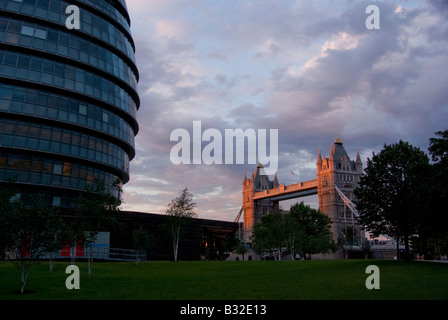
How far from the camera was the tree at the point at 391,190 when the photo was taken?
38.9m

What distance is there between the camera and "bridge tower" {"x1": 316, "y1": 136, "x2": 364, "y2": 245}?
130500 mm

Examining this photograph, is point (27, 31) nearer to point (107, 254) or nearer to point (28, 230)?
point (107, 254)

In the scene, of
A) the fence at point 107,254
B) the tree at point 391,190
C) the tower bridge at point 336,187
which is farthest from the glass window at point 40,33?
the tower bridge at point 336,187

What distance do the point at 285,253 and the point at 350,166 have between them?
53.4 metres

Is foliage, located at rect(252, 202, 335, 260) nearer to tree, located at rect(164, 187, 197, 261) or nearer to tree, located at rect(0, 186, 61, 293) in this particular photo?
tree, located at rect(164, 187, 197, 261)

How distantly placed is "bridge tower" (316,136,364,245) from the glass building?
289ft

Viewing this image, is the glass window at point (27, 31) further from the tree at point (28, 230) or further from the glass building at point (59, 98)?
the tree at point (28, 230)

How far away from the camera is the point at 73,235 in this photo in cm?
2583

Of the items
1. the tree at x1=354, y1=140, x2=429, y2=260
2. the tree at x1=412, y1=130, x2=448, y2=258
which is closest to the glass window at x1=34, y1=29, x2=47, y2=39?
the tree at x1=354, y1=140, x2=429, y2=260

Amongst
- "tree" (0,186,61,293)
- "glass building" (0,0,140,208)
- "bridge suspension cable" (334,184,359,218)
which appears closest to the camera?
"tree" (0,186,61,293)

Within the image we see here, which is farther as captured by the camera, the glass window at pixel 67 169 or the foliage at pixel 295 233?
the foliage at pixel 295 233

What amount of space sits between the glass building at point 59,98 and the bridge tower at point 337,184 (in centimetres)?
8811

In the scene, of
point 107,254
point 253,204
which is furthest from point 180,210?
point 253,204
